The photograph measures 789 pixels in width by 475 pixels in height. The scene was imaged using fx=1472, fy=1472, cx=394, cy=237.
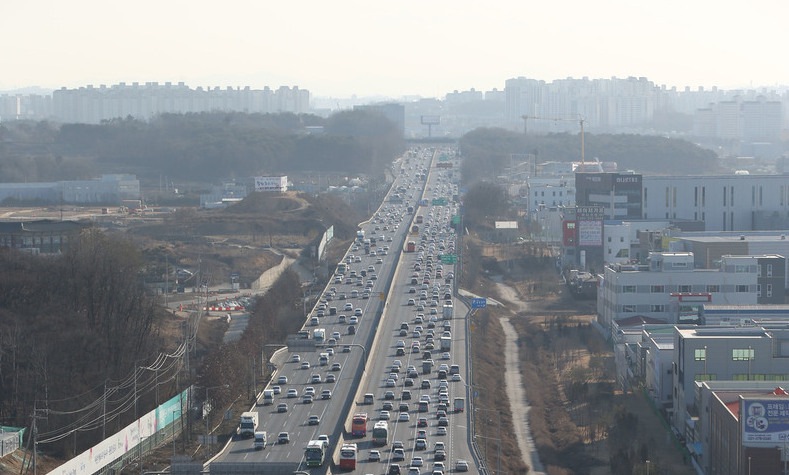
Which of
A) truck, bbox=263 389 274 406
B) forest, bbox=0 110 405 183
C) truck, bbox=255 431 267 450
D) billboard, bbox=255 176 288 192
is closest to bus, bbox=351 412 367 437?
truck, bbox=255 431 267 450

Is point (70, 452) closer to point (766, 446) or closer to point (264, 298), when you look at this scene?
point (766, 446)

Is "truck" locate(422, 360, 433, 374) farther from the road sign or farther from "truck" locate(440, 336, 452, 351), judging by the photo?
the road sign

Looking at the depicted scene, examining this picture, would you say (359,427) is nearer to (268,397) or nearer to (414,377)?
(268,397)

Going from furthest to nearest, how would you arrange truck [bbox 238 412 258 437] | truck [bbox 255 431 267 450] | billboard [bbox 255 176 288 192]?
1. billboard [bbox 255 176 288 192]
2. truck [bbox 238 412 258 437]
3. truck [bbox 255 431 267 450]

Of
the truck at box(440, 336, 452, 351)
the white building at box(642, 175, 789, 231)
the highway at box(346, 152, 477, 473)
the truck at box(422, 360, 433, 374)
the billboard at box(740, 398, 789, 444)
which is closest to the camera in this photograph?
the billboard at box(740, 398, 789, 444)

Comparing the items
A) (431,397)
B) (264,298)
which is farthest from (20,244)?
(431,397)

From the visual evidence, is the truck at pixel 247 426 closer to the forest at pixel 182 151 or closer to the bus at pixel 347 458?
Result: the bus at pixel 347 458

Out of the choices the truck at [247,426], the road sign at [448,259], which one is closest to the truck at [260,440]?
the truck at [247,426]
